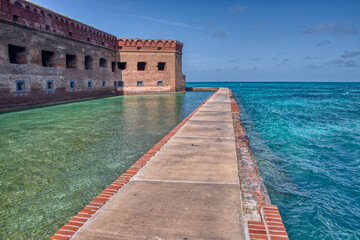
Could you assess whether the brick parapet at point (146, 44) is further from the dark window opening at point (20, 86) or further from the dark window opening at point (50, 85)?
the dark window opening at point (20, 86)

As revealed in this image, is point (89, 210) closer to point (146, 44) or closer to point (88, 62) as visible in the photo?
point (88, 62)

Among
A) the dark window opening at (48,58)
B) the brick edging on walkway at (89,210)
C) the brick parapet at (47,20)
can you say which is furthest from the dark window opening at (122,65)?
the brick edging on walkway at (89,210)

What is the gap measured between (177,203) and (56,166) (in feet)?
11.5

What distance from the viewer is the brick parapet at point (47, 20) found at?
15781mm

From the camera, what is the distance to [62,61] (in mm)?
20828

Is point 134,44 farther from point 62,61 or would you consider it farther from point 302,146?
point 302,146

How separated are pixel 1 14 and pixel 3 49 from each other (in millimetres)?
2082

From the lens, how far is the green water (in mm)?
3367

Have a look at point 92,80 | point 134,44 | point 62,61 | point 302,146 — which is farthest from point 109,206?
point 134,44

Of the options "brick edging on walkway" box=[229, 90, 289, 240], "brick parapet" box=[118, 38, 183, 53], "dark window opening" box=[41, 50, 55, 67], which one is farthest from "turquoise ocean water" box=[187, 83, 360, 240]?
"brick parapet" box=[118, 38, 183, 53]

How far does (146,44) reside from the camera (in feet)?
102

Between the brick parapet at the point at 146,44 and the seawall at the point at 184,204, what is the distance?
28228 mm

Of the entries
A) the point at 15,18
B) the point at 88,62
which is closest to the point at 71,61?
the point at 88,62

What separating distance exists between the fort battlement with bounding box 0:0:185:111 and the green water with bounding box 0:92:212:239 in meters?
8.53
